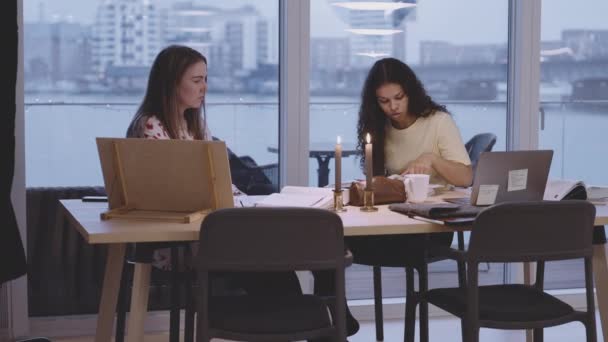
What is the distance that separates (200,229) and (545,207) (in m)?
0.99

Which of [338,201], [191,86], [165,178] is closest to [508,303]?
[338,201]

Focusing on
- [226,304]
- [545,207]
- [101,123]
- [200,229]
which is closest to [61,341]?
[101,123]

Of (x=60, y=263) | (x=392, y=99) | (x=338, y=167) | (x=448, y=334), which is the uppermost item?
(x=392, y=99)

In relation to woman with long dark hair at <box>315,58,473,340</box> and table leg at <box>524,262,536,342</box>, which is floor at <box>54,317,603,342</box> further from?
woman with long dark hair at <box>315,58,473,340</box>

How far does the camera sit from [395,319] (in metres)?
4.25

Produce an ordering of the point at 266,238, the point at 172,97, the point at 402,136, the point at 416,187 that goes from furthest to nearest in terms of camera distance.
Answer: the point at 402,136, the point at 172,97, the point at 416,187, the point at 266,238

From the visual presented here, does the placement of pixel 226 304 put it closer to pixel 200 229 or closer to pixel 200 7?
pixel 200 229

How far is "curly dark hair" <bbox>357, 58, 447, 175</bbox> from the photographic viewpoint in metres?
3.67

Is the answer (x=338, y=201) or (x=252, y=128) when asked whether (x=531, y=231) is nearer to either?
(x=338, y=201)

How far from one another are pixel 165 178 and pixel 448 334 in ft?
6.08

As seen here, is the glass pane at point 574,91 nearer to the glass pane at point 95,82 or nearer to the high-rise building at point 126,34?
the glass pane at point 95,82

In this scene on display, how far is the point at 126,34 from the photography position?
13.0 ft

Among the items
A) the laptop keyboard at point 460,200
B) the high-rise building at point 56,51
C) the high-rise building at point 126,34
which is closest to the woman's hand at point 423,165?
the laptop keyboard at point 460,200

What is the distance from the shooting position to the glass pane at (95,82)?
12.7 feet
